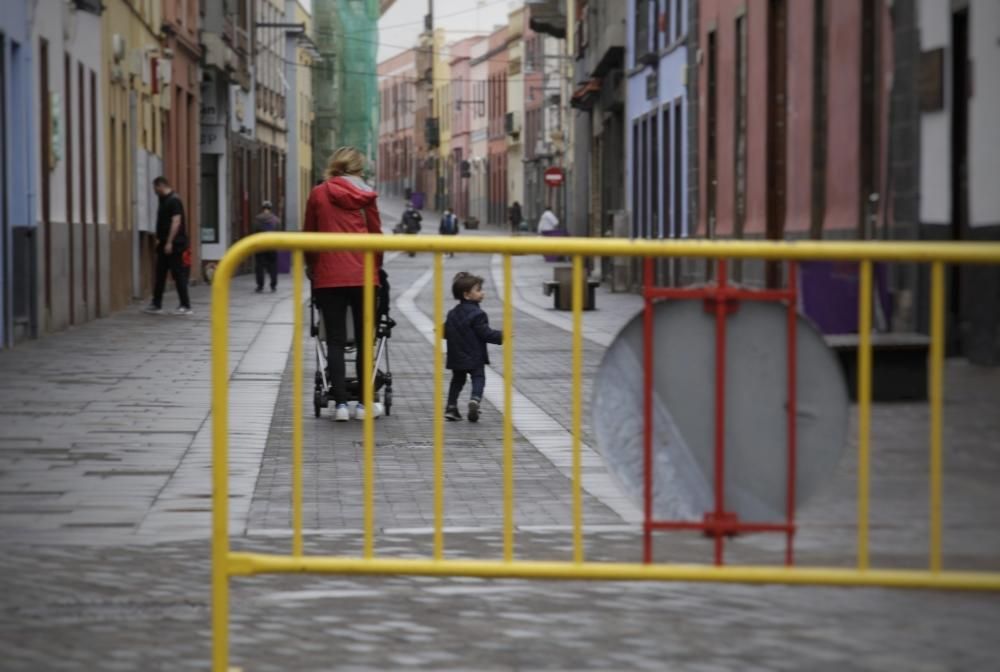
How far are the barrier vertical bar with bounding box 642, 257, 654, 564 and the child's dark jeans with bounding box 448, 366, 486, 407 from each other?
54.1 inches

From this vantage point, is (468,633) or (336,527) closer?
(468,633)

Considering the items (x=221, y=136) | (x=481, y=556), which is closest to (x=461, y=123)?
(x=221, y=136)

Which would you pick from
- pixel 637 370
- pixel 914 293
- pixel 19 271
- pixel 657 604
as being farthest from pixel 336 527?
pixel 19 271

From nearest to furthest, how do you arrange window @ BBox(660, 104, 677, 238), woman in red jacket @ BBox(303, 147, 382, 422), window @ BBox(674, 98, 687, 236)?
woman in red jacket @ BBox(303, 147, 382, 422) → window @ BBox(674, 98, 687, 236) → window @ BBox(660, 104, 677, 238)

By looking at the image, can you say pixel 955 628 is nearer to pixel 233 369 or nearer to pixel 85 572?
pixel 85 572

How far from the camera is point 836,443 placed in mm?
5930

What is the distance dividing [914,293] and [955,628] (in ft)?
3.28

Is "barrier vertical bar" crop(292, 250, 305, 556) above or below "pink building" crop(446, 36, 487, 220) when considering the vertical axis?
below

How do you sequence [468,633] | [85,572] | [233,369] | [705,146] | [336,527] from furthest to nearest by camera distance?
1. [705,146]
2. [233,369]
3. [336,527]
4. [85,572]
5. [468,633]

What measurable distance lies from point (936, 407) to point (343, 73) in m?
93.1

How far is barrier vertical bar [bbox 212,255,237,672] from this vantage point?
6012mm

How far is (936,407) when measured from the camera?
5.93 metres

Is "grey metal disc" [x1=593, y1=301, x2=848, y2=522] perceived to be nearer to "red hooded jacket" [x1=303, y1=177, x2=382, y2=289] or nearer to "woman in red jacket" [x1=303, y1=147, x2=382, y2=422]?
"woman in red jacket" [x1=303, y1=147, x2=382, y2=422]

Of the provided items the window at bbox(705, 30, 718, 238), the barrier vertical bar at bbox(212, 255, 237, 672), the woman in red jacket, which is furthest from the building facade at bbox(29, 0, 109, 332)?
the barrier vertical bar at bbox(212, 255, 237, 672)
